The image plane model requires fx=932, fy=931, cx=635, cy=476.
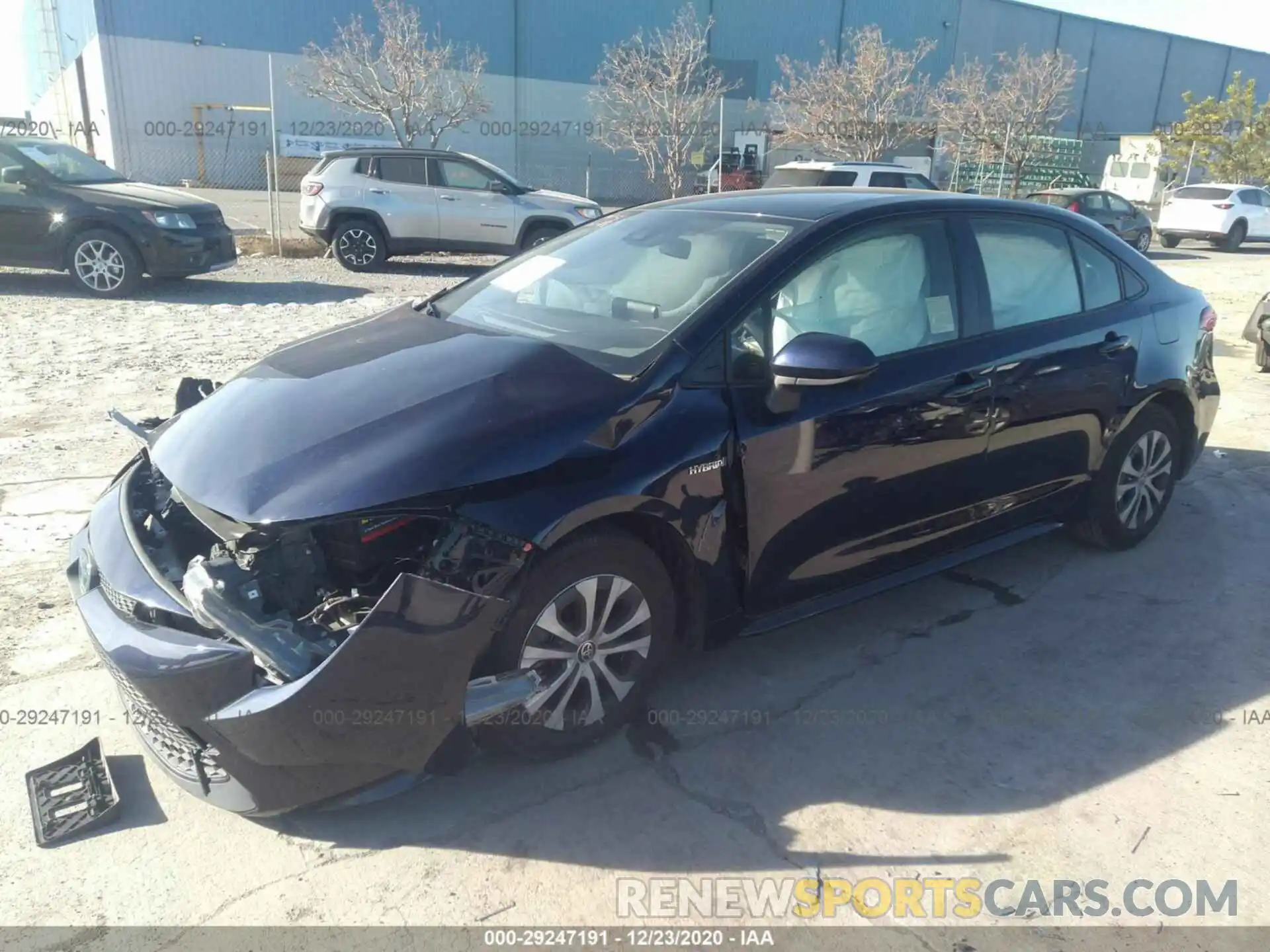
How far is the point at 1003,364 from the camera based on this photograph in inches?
146

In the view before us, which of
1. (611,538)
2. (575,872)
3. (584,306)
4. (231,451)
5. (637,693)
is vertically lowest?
(575,872)

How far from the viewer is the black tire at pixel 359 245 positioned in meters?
13.2

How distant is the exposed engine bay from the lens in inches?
93.3

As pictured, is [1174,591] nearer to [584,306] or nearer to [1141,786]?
[1141,786]

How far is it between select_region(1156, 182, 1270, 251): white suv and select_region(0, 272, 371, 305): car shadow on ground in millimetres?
21496

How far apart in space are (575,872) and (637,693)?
2.10 feet

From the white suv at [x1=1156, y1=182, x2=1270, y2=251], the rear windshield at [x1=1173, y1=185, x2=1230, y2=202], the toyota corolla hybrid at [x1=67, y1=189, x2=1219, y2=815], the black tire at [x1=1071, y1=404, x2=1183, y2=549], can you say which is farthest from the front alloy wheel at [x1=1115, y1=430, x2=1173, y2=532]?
the rear windshield at [x1=1173, y1=185, x2=1230, y2=202]

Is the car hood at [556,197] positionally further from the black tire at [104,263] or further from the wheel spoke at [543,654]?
the wheel spoke at [543,654]

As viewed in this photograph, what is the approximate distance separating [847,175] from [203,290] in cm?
1050

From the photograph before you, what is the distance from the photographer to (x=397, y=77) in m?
24.1

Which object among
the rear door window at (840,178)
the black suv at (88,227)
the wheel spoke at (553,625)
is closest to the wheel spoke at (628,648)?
the wheel spoke at (553,625)

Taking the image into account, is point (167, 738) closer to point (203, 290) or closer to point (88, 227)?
point (88, 227)

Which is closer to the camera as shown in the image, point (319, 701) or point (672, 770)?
point (319, 701)

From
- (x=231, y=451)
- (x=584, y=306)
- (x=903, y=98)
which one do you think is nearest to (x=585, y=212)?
(x=584, y=306)
